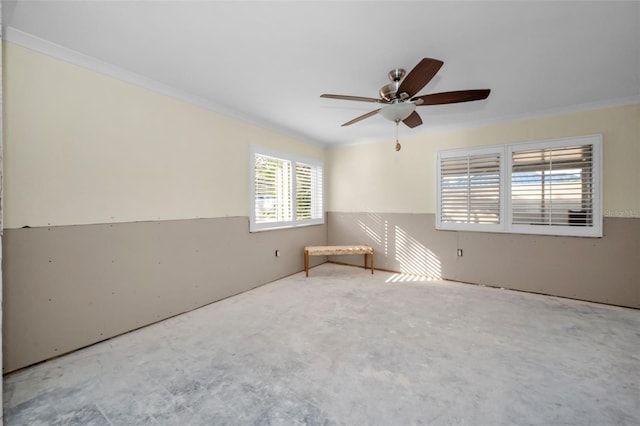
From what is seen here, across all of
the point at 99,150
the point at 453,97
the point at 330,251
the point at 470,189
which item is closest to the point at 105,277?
the point at 99,150

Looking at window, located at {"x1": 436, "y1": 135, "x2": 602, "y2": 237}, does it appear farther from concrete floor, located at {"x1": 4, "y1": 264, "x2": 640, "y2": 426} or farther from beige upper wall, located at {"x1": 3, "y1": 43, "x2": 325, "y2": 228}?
beige upper wall, located at {"x1": 3, "y1": 43, "x2": 325, "y2": 228}

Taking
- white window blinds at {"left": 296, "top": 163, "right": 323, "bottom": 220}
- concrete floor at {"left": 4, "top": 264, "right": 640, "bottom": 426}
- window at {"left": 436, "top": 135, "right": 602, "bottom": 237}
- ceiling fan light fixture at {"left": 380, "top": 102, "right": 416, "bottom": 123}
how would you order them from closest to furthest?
1. concrete floor at {"left": 4, "top": 264, "right": 640, "bottom": 426}
2. ceiling fan light fixture at {"left": 380, "top": 102, "right": 416, "bottom": 123}
3. window at {"left": 436, "top": 135, "right": 602, "bottom": 237}
4. white window blinds at {"left": 296, "top": 163, "right": 323, "bottom": 220}

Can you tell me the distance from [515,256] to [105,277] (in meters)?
5.20

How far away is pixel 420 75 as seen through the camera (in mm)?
2088

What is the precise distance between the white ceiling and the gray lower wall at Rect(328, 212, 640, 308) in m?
1.86

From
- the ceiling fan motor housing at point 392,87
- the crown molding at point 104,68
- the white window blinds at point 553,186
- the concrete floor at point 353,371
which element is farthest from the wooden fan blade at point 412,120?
the crown molding at point 104,68

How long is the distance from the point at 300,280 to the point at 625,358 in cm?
376

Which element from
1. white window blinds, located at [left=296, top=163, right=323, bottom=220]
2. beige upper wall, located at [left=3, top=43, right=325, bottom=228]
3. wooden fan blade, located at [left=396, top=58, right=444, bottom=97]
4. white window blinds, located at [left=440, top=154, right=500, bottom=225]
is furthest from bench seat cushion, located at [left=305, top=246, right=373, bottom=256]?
wooden fan blade, located at [left=396, top=58, right=444, bottom=97]

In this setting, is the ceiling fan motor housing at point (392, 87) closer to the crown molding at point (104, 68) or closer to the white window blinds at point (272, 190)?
the crown molding at point (104, 68)

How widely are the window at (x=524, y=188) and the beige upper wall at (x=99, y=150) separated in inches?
144

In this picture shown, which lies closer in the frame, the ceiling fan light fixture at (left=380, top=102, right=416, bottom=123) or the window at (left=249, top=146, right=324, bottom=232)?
the ceiling fan light fixture at (left=380, top=102, right=416, bottom=123)

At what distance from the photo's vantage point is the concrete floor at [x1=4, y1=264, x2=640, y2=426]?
1.74 metres

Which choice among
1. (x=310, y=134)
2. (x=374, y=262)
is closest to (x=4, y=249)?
(x=310, y=134)

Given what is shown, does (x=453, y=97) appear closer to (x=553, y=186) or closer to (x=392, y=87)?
(x=392, y=87)
